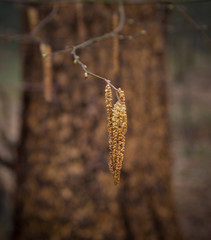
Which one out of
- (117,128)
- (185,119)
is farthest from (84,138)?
(185,119)

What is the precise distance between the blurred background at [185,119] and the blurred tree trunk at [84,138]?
0.29m

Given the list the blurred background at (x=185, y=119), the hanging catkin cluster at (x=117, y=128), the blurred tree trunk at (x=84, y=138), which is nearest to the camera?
the hanging catkin cluster at (x=117, y=128)

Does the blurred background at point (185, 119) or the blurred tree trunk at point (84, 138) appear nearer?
the blurred tree trunk at point (84, 138)

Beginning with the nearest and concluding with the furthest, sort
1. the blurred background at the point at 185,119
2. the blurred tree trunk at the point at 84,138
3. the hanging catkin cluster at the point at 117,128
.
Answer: the hanging catkin cluster at the point at 117,128 < the blurred tree trunk at the point at 84,138 < the blurred background at the point at 185,119

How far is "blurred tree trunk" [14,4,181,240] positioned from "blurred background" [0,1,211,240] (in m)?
0.29

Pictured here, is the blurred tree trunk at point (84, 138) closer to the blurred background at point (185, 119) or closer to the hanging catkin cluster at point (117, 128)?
the blurred background at point (185, 119)

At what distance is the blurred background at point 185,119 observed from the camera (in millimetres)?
3269

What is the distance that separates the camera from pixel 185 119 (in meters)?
7.78

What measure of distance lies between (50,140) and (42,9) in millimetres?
977

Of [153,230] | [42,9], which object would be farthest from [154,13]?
[153,230]

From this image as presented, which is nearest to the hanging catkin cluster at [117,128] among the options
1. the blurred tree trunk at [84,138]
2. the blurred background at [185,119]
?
the blurred background at [185,119]

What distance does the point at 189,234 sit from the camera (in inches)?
151

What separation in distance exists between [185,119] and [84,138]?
19.9 ft

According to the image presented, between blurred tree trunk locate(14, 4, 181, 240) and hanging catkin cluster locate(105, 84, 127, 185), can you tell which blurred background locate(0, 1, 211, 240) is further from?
hanging catkin cluster locate(105, 84, 127, 185)
